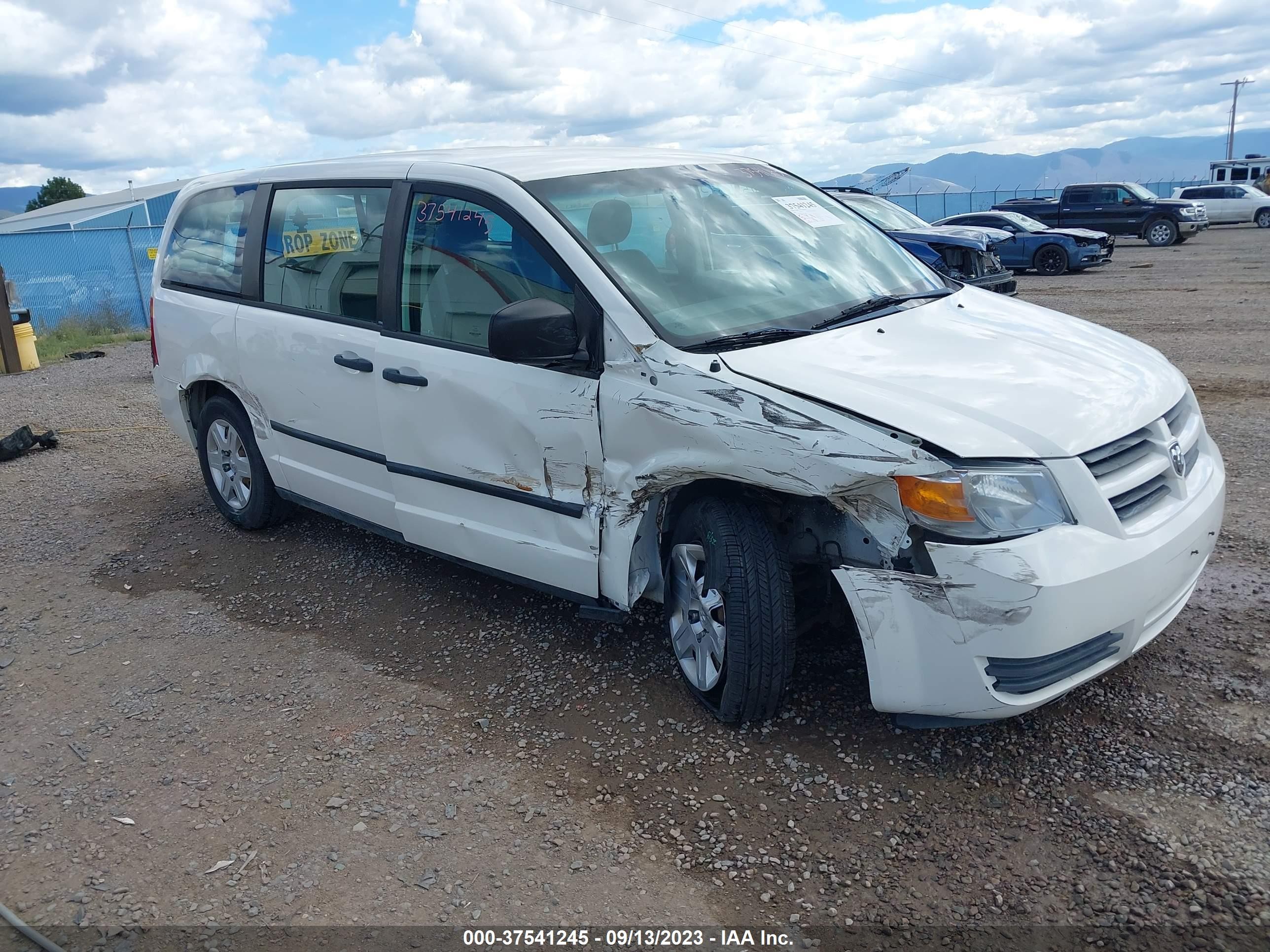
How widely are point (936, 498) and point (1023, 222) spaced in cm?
2169

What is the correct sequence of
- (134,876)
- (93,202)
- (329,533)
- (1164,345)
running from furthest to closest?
(93,202) < (1164,345) < (329,533) < (134,876)

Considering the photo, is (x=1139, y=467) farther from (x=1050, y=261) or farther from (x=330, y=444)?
(x=1050, y=261)

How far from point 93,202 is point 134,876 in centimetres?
4288

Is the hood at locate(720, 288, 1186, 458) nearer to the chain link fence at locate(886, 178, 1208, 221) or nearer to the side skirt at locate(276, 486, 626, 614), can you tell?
the side skirt at locate(276, 486, 626, 614)

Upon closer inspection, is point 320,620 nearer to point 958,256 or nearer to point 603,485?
point 603,485

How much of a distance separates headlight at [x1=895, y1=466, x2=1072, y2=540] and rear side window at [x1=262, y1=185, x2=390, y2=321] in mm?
2468

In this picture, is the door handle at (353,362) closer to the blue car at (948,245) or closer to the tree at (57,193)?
the blue car at (948,245)

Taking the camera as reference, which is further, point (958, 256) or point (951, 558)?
point (958, 256)

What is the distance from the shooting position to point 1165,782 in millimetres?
2900

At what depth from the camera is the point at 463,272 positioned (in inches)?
154

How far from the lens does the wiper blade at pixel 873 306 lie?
354 cm

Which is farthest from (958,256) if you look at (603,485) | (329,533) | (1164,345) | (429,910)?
(429,910)

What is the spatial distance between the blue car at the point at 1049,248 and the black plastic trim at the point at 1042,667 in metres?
18.5

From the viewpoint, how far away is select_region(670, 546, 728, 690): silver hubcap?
130 inches
